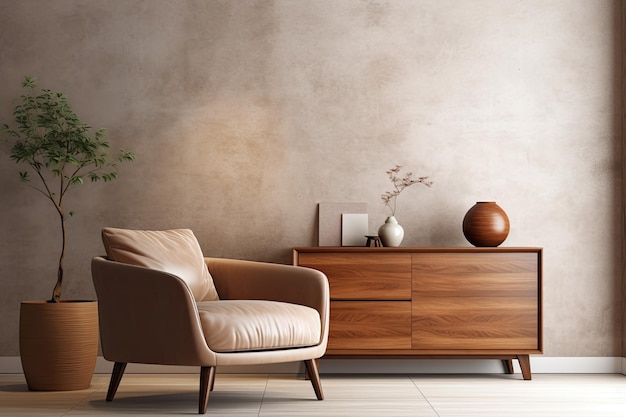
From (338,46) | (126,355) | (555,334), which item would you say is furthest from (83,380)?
(555,334)

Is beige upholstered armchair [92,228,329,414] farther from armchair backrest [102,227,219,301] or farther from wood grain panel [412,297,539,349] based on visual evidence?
wood grain panel [412,297,539,349]

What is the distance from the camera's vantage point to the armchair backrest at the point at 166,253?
3793mm

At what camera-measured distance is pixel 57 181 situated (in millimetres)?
4781

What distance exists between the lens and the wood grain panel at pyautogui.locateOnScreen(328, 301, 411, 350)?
14.4 ft

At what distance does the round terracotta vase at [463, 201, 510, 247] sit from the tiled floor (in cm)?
74

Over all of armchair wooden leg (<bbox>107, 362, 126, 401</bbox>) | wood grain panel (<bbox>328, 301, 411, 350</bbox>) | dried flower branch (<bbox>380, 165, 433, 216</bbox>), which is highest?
dried flower branch (<bbox>380, 165, 433, 216</bbox>)

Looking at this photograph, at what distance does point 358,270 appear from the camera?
4422 millimetres

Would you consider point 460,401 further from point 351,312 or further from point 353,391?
point 351,312

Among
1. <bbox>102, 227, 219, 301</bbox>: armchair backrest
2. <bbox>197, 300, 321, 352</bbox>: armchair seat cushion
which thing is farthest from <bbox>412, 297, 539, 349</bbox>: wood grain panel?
<bbox>102, 227, 219, 301</bbox>: armchair backrest

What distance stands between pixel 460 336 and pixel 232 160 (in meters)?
1.60

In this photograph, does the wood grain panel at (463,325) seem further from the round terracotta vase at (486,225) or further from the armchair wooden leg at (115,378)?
the armchair wooden leg at (115,378)

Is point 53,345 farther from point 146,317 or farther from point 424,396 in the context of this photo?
point 424,396

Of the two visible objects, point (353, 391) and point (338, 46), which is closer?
point (353, 391)

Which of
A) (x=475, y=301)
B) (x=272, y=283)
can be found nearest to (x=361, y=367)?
(x=475, y=301)
